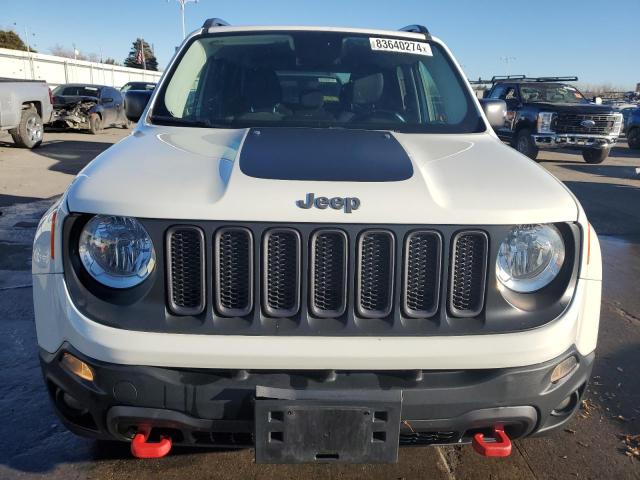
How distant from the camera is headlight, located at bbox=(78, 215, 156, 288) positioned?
76.8 inches

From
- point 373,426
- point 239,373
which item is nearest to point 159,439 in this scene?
point 239,373

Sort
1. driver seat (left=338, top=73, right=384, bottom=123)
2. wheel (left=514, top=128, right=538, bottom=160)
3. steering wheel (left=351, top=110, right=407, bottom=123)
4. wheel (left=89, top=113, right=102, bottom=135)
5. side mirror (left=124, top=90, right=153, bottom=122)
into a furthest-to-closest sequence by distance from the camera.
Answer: wheel (left=89, top=113, right=102, bottom=135)
wheel (left=514, top=128, right=538, bottom=160)
side mirror (left=124, top=90, right=153, bottom=122)
driver seat (left=338, top=73, right=384, bottom=123)
steering wheel (left=351, top=110, right=407, bottom=123)

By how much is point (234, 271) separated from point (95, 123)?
17.8 meters

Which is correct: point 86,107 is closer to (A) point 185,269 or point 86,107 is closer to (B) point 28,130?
(B) point 28,130

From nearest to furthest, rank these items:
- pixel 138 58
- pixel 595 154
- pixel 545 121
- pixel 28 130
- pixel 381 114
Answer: pixel 381 114
pixel 28 130
pixel 545 121
pixel 595 154
pixel 138 58

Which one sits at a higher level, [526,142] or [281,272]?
[281,272]

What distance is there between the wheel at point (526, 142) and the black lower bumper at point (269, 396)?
500 inches

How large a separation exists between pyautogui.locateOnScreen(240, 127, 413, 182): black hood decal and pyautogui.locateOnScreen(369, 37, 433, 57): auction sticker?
1.05m

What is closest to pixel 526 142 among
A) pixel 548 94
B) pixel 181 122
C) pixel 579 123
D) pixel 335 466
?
pixel 579 123

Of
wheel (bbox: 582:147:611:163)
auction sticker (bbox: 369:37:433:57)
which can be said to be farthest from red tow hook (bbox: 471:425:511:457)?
wheel (bbox: 582:147:611:163)

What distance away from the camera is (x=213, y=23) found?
147 inches

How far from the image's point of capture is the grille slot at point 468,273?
194cm

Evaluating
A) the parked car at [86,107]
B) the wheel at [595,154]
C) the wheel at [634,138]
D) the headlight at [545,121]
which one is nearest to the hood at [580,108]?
the headlight at [545,121]

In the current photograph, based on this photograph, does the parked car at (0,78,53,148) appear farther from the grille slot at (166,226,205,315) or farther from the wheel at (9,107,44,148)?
the grille slot at (166,226,205,315)
